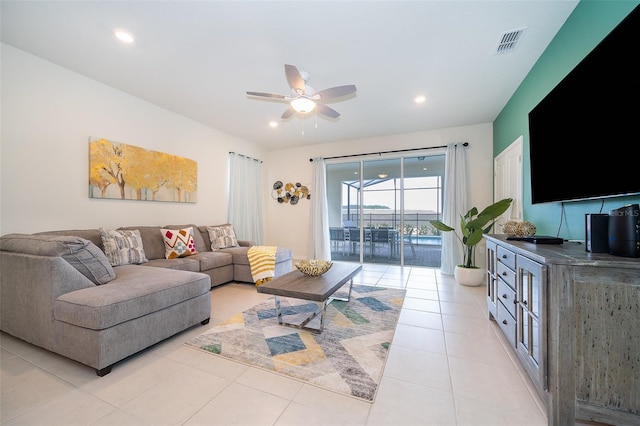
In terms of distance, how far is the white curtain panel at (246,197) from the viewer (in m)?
5.04

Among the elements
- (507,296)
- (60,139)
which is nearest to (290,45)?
(60,139)

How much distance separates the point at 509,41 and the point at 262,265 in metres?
3.75

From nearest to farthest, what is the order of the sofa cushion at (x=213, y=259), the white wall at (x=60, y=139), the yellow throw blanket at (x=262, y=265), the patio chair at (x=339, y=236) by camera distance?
the white wall at (x=60, y=139) < the sofa cushion at (x=213, y=259) < the yellow throw blanket at (x=262, y=265) < the patio chair at (x=339, y=236)

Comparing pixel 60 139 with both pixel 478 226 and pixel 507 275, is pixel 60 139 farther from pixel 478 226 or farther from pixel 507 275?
pixel 478 226

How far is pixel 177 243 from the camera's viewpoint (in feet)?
11.4

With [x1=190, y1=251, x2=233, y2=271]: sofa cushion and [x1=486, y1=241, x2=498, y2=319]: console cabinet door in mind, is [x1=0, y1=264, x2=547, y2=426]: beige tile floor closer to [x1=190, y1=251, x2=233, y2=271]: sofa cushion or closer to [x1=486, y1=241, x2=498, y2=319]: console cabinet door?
[x1=486, y1=241, x2=498, y2=319]: console cabinet door

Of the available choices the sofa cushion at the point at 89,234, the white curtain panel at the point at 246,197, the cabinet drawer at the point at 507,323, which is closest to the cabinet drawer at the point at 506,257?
the cabinet drawer at the point at 507,323

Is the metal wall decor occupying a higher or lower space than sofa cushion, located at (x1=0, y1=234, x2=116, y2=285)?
higher

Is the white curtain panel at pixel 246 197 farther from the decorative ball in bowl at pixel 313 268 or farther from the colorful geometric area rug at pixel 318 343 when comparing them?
the decorative ball in bowl at pixel 313 268

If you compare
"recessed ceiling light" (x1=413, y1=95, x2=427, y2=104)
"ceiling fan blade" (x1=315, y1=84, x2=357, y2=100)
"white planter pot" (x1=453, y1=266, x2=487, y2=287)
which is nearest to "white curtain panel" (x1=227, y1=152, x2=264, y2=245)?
"ceiling fan blade" (x1=315, y1=84, x2=357, y2=100)

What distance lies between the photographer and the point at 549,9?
6.42 feet

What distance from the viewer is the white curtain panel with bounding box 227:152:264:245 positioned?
5.04 metres

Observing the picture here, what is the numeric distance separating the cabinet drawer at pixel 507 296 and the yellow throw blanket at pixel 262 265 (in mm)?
2716

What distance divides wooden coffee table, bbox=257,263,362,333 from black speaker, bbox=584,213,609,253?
164 centimetres
